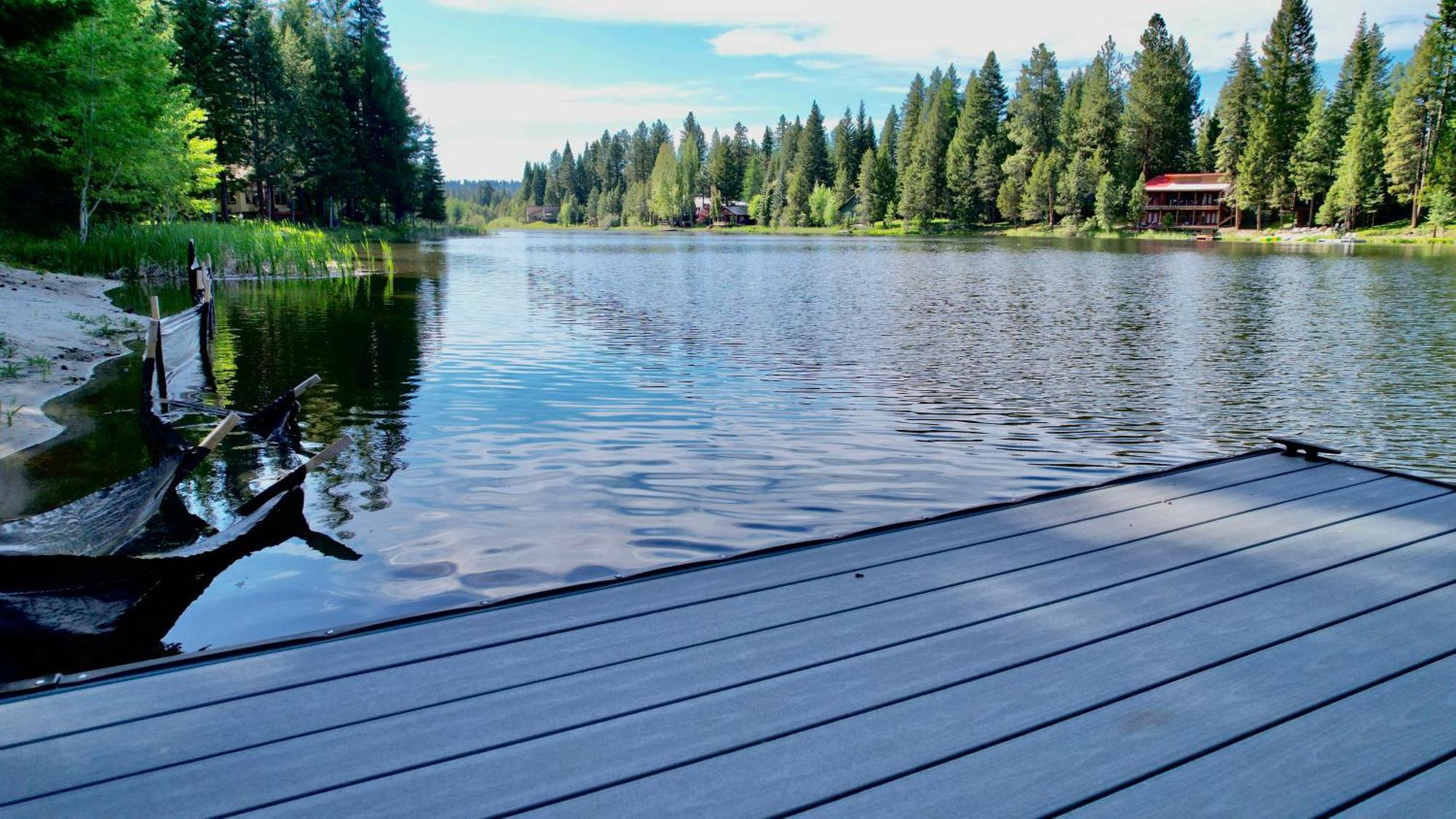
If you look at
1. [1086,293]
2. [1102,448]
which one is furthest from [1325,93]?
[1102,448]

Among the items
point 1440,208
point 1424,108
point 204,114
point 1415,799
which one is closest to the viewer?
point 1415,799

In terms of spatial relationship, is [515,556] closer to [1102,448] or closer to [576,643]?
[576,643]

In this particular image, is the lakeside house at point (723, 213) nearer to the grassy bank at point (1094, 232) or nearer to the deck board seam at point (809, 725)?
the grassy bank at point (1094, 232)

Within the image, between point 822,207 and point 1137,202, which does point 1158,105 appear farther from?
point 822,207

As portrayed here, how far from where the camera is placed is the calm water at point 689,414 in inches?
251

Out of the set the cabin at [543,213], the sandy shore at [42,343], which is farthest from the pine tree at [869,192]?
the sandy shore at [42,343]

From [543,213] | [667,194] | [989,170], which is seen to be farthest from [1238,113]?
[543,213]

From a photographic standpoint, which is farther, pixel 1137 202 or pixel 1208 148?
pixel 1208 148

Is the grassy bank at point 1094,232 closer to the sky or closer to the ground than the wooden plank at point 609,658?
closer to the sky

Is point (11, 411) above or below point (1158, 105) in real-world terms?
below

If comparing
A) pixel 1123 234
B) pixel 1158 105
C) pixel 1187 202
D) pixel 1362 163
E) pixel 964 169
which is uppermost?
pixel 1158 105

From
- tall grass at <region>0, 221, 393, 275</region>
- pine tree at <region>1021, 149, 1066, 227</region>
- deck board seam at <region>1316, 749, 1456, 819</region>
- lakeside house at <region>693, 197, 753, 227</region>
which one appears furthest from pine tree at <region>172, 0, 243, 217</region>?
lakeside house at <region>693, 197, 753, 227</region>

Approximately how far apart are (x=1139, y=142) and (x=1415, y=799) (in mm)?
95831

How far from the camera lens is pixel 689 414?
10.6 m
